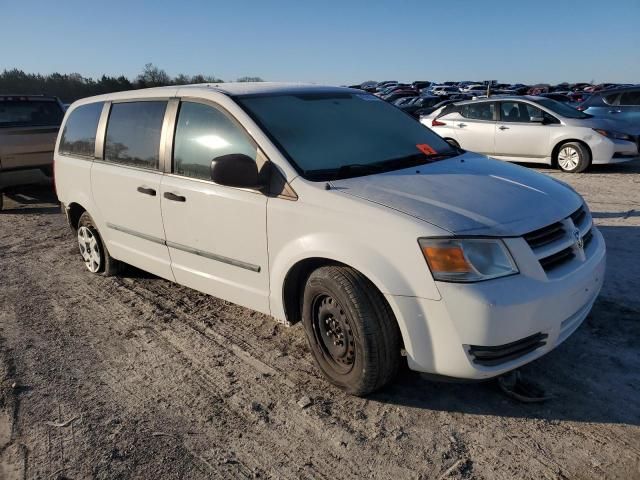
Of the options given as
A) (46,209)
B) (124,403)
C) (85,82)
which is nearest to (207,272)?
Answer: (124,403)

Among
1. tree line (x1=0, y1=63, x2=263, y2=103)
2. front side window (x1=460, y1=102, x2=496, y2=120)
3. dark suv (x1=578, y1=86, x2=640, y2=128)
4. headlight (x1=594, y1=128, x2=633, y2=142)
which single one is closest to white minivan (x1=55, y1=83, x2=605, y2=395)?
headlight (x1=594, y1=128, x2=633, y2=142)

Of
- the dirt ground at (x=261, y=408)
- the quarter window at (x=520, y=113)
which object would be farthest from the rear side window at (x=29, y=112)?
the quarter window at (x=520, y=113)

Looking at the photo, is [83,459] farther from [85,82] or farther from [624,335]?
[85,82]

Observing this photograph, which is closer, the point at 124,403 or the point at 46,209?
the point at 124,403

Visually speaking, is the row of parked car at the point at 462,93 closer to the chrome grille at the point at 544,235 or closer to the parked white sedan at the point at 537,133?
the parked white sedan at the point at 537,133

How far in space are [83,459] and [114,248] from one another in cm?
256

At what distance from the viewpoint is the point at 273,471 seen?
253 centimetres

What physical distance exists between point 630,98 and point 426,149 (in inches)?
457

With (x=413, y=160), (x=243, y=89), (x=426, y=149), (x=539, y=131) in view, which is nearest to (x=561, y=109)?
(x=539, y=131)

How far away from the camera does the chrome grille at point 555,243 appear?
2693mm

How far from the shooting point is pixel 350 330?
2.95 meters

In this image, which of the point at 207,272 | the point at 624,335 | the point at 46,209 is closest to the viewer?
the point at 624,335

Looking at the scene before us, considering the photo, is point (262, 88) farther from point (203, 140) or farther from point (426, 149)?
point (426, 149)

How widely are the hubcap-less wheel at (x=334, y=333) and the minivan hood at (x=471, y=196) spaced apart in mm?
661
